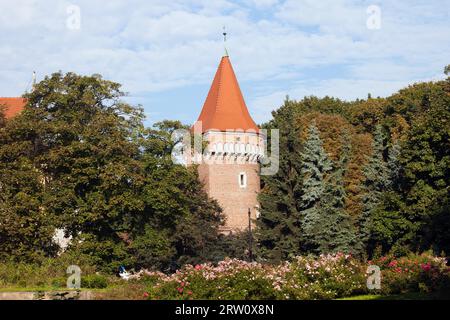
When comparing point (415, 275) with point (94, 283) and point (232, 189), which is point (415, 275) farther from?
point (232, 189)

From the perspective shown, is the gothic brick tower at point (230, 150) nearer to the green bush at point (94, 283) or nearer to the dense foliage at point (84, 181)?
the dense foliage at point (84, 181)

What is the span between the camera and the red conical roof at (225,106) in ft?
175

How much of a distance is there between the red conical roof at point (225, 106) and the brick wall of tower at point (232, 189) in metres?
3.00

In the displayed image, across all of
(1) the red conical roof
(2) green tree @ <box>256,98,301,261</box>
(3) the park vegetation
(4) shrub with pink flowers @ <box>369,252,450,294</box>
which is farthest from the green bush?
(1) the red conical roof

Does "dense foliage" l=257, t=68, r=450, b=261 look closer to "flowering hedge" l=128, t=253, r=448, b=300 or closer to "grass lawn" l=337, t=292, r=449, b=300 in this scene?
"flowering hedge" l=128, t=253, r=448, b=300

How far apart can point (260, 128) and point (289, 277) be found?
37.4m

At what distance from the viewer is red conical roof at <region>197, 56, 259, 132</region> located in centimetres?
5322

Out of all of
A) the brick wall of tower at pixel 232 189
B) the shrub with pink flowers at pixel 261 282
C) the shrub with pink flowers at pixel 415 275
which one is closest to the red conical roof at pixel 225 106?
the brick wall of tower at pixel 232 189

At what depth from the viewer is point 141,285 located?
62.4ft

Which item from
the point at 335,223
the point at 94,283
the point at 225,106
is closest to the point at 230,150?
the point at 225,106

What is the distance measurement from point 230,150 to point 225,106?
137 inches
